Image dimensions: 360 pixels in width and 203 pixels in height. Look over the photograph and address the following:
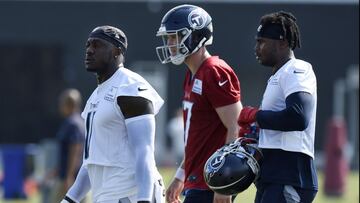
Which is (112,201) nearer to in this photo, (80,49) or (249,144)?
(249,144)

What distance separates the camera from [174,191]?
7.53 metres

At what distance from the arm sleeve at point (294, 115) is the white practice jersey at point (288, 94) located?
5 cm

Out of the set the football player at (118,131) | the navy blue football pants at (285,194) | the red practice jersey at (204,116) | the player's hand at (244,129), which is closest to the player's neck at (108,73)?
the football player at (118,131)

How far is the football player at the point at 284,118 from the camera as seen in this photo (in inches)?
247

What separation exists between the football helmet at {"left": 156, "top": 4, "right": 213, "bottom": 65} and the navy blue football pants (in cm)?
118

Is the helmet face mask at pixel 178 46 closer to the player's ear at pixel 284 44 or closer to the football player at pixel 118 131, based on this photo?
the football player at pixel 118 131

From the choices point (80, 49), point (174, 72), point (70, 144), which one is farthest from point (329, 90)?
point (70, 144)

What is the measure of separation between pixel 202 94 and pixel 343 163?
16158mm

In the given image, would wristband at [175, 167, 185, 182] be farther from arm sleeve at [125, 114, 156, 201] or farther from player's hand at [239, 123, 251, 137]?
arm sleeve at [125, 114, 156, 201]

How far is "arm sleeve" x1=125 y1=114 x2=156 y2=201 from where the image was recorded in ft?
20.3

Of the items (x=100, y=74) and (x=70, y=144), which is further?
(x=70, y=144)

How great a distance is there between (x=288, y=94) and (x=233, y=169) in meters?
0.58

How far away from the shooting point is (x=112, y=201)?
20.7ft

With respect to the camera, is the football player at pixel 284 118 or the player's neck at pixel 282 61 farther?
the player's neck at pixel 282 61
